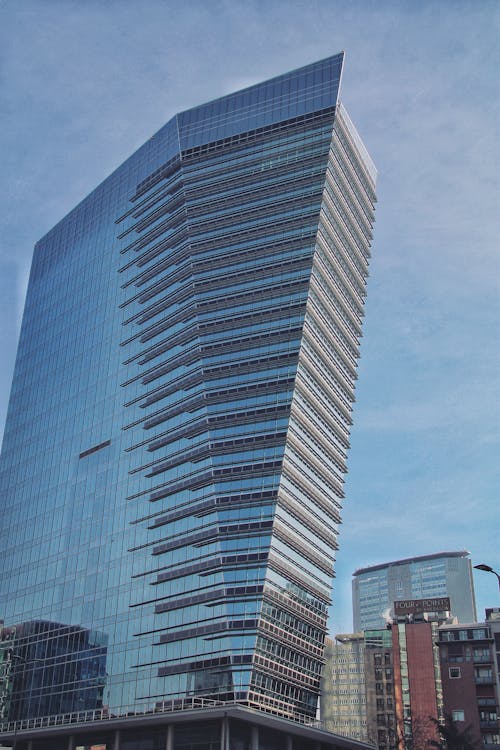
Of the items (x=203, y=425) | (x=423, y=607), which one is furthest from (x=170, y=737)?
Answer: (x=423, y=607)

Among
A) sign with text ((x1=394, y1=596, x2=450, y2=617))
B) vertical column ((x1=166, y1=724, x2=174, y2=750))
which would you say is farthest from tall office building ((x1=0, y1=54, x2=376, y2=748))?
sign with text ((x1=394, y1=596, x2=450, y2=617))

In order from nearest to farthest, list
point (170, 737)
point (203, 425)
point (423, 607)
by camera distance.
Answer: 1. point (170, 737)
2. point (203, 425)
3. point (423, 607)

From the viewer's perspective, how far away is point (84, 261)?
192125 mm

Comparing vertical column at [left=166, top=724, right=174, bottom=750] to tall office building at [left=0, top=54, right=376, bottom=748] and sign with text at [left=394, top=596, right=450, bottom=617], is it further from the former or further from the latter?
sign with text at [left=394, top=596, right=450, bottom=617]

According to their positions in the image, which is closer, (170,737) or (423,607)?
(170,737)

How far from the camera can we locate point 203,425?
446 feet

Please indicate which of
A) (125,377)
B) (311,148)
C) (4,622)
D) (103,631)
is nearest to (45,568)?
(4,622)

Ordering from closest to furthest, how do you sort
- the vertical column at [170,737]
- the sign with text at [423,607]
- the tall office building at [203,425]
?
1. the vertical column at [170,737]
2. the tall office building at [203,425]
3. the sign with text at [423,607]

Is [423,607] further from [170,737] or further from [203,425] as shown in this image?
[170,737]

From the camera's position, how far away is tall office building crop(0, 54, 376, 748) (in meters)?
125

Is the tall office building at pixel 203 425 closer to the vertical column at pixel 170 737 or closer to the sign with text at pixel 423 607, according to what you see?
the vertical column at pixel 170 737

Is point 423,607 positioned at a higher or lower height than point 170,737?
higher

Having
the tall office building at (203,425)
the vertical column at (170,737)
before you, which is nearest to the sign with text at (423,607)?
the tall office building at (203,425)

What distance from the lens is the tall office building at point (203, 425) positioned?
125 m
